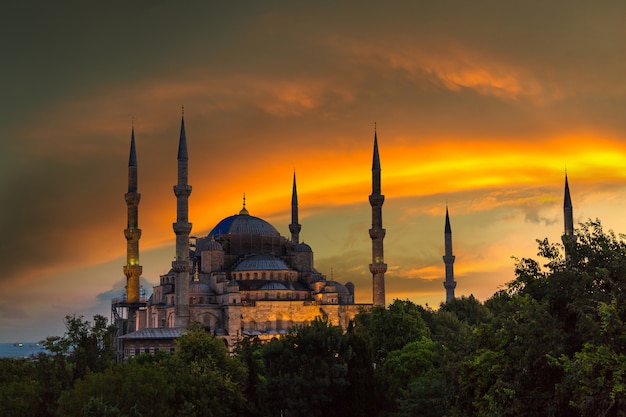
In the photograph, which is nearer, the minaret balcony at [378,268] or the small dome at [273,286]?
the minaret balcony at [378,268]

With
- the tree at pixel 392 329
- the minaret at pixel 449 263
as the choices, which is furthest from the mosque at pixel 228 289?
the tree at pixel 392 329

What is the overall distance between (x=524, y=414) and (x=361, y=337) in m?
19.1

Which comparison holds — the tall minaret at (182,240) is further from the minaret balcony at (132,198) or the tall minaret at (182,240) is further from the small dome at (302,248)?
the small dome at (302,248)

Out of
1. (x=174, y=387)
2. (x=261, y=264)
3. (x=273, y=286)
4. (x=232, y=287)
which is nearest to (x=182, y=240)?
(x=232, y=287)

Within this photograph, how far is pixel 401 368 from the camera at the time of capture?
4566 cm

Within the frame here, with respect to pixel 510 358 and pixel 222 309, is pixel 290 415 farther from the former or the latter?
pixel 222 309

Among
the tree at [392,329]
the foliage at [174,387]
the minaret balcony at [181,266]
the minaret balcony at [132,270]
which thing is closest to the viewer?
the foliage at [174,387]

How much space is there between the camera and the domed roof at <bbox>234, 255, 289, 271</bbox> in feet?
262

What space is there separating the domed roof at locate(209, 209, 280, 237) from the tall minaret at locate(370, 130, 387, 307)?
47.9 feet

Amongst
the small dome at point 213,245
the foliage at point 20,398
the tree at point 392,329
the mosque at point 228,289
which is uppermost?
the small dome at point 213,245

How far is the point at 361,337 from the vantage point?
1618 inches

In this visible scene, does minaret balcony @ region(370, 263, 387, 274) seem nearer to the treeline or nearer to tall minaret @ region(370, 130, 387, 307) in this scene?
tall minaret @ region(370, 130, 387, 307)

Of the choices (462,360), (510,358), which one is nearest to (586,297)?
(510,358)

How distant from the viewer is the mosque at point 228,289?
70.1 meters
